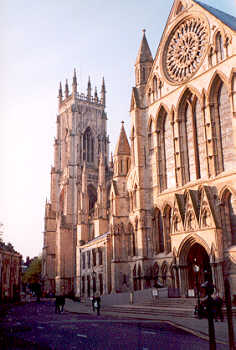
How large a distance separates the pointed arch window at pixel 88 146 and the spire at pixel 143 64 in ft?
141

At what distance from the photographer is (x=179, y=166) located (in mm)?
33969

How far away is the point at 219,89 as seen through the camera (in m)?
31.9

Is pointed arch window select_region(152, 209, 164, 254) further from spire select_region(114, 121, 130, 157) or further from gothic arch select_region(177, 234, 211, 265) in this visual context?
spire select_region(114, 121, 130, 157)

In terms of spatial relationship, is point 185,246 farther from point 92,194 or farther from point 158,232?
point 92,194

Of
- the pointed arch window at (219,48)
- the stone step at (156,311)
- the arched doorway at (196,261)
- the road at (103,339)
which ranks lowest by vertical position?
the stone step at (156,311)

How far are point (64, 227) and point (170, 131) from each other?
42.3 metres

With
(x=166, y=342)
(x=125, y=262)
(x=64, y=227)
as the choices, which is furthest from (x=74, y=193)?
(x=166, y=342)

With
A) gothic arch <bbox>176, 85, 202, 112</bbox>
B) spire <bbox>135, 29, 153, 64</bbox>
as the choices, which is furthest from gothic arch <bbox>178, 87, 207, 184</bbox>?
spire <bbox>135, 29, 153, 64</bbox>

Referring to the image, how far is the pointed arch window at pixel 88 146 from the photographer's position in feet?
274

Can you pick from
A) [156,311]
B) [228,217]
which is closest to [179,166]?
[228,217]

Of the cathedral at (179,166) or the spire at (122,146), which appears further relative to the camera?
the spire at (122,146)

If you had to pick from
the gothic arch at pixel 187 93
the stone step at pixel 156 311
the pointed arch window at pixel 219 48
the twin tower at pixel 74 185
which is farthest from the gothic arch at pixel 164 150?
the twin tower at pixel 74 185

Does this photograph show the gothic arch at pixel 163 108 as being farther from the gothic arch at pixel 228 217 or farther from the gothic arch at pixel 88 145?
the gothic arch at pixel 88 145

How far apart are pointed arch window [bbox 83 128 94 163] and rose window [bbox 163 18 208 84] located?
155 feet
